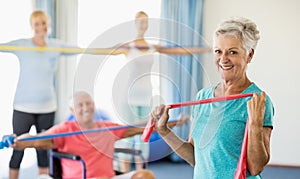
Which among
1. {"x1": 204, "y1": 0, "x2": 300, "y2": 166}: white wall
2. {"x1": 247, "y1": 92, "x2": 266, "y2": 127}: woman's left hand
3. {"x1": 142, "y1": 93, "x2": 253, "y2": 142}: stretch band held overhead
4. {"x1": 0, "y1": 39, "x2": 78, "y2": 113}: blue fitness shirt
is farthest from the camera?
{"x1": 204, "y1": 0, "x2": 300, "y2": 166}: white wall

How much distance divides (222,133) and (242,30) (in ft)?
0.99

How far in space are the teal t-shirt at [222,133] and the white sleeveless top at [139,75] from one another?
200mm

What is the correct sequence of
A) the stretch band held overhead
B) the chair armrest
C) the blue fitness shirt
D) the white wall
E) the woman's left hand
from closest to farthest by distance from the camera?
the woman's left hand
the stretch band held overhead
the chair armrest
the blue fitness shirt
the white wall

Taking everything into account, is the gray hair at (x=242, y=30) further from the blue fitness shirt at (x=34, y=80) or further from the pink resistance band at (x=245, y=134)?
the blue fitness shirt at (x=34, y=80)

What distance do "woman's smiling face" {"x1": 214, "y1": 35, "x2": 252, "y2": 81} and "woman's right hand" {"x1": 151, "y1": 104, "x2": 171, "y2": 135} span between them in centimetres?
21

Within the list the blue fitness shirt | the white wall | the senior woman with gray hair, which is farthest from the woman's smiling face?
the white wall

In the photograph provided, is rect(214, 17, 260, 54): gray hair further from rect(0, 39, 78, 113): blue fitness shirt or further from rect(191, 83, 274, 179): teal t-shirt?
rect(0, 39, 78, 113): blue fitness shirt

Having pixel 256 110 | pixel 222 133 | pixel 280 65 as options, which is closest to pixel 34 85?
pixel 222 133

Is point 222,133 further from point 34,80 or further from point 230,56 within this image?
point 34,80

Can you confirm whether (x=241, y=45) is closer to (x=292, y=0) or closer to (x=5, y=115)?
(x=5, y=115)

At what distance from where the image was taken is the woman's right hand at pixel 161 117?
1355mm

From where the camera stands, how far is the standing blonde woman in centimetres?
303

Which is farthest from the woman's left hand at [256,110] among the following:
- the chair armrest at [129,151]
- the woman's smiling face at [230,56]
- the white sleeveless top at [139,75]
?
the chair armrest at [129,151]

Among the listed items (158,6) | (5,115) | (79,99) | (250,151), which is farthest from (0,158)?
(250,151)
